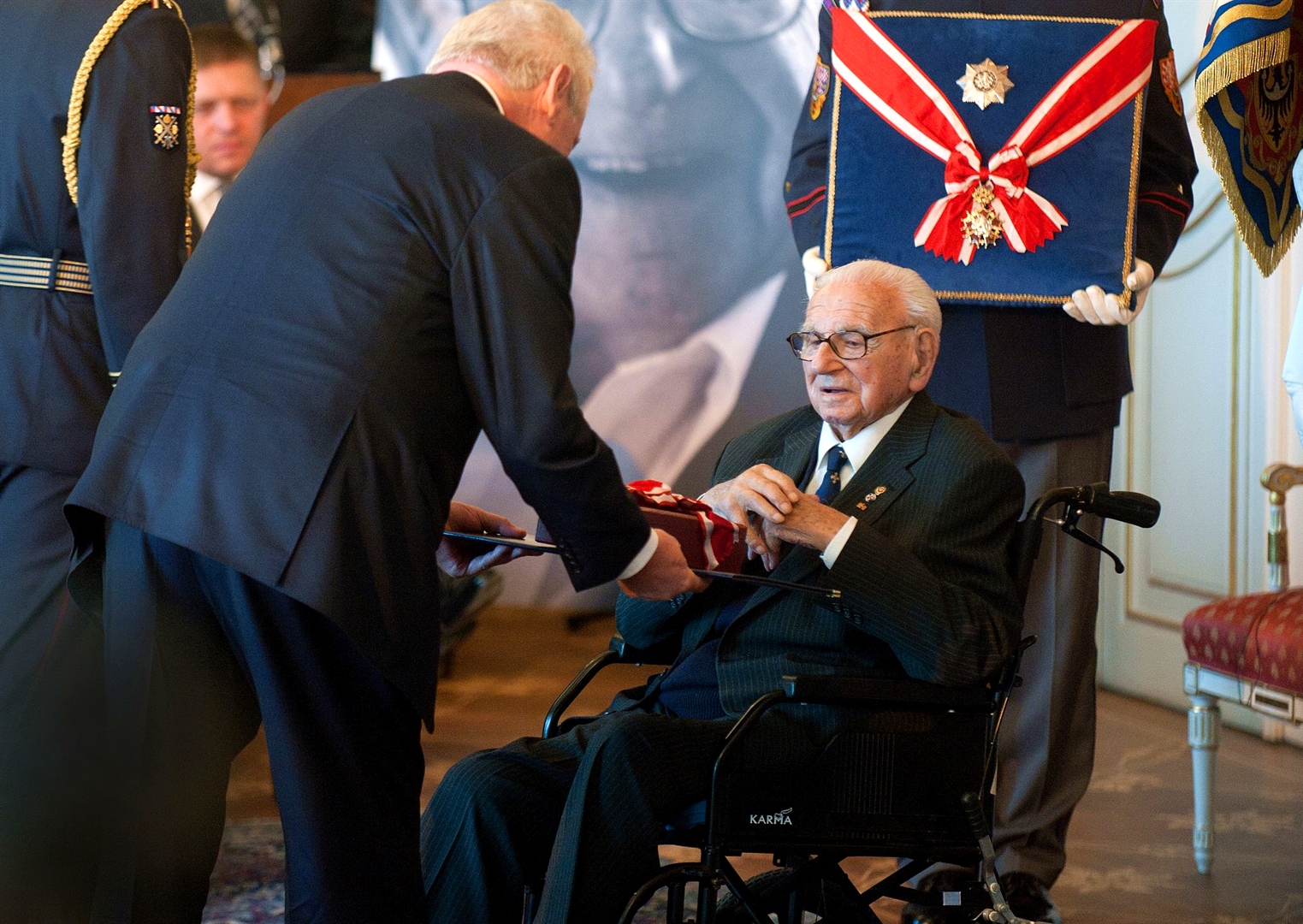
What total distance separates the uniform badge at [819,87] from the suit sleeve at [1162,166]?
0.58 meters

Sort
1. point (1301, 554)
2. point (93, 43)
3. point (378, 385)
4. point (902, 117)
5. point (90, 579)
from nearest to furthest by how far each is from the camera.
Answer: point (378, 385) → point (90, 579) → point (93, 43) → point (902, 117) → point (1301, 554)

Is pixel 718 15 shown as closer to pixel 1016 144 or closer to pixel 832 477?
pixel 1016 144

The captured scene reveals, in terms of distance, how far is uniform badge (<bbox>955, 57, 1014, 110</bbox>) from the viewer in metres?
2.49

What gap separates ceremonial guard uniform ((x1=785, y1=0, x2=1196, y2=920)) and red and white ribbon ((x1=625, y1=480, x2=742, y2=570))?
28.1 inches

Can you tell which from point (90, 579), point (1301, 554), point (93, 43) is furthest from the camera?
point (1301, 554)

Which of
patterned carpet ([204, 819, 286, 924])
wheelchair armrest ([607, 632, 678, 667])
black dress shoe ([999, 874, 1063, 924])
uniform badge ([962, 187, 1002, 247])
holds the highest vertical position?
uniform badge ([962, 187, 1002, 247])

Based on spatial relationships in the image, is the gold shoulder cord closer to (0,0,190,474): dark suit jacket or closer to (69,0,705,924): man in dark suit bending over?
(0,0,190,474): dark suit jacket

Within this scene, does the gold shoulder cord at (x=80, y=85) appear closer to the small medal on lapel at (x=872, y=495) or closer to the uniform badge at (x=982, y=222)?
the small medal on lapel at (x=872, y=495)

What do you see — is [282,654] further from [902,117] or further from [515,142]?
[902,117]

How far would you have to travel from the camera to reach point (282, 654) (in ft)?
5.37

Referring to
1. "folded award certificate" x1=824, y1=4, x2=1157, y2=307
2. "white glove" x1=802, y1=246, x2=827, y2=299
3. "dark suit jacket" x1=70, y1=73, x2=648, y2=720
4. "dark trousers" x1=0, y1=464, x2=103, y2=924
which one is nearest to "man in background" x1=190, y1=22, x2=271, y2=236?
"dark trousers" x1=0, y1=464, x2=103, y2=924

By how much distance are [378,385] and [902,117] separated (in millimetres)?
1285

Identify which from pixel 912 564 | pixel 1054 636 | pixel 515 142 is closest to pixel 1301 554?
pixel 1054 636

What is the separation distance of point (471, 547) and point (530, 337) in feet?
1.86
